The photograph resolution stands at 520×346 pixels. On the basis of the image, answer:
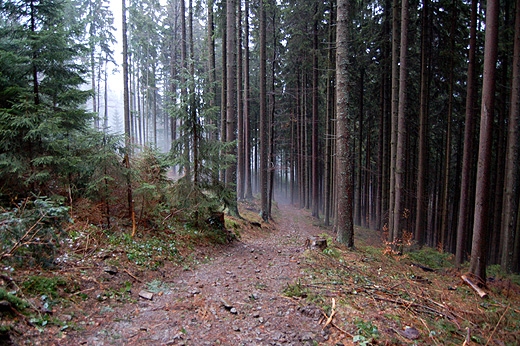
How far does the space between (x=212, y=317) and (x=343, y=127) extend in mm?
6615

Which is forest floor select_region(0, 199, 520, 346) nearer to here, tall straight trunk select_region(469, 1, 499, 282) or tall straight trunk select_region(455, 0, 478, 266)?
tall straight trunk select_region(469, 1, 499, 282)

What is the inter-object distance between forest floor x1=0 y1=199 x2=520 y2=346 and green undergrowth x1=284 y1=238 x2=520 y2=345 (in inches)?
0.8

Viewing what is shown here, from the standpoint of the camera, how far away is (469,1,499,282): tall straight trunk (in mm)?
7070

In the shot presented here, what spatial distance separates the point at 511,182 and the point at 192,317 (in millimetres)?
12248

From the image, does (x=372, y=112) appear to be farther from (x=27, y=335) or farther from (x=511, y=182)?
(x=27, y=335)

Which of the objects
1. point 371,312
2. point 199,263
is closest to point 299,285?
point 371,312

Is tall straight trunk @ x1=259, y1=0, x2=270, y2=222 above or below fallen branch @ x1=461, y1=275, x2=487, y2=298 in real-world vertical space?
above

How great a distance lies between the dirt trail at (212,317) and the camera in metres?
3.55

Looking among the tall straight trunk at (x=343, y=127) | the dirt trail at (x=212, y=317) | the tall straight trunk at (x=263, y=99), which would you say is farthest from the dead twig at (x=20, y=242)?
the tall straight trunk at (x=263, y=99)

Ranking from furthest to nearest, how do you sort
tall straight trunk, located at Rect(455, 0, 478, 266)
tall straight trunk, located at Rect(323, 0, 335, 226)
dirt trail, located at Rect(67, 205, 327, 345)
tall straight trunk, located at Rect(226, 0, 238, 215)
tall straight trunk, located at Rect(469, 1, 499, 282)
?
tall straight trunk, located at Rect(323, 0, 335, 226), tall straight trunk, located at Rect(226, 0, 238, 215), tall straight trunk, located at Rect(455, 0, 478, 266), tall straight trunk, located at Rect(469, 1, 499, 282), dirt trail, located at Rect(67, 205, 327, 345)

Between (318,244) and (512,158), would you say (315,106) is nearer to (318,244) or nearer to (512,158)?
(512,158)

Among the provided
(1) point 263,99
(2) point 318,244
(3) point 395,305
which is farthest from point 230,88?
(3) point 395,305

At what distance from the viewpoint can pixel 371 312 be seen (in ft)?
13.9

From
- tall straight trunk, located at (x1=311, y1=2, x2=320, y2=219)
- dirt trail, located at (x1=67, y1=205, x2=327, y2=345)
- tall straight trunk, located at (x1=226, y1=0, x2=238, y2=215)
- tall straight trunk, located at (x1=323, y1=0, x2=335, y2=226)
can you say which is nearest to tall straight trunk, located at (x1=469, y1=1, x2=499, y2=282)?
dirt trail, located at (x1=67, y1=205, x2=327, y2=345)
